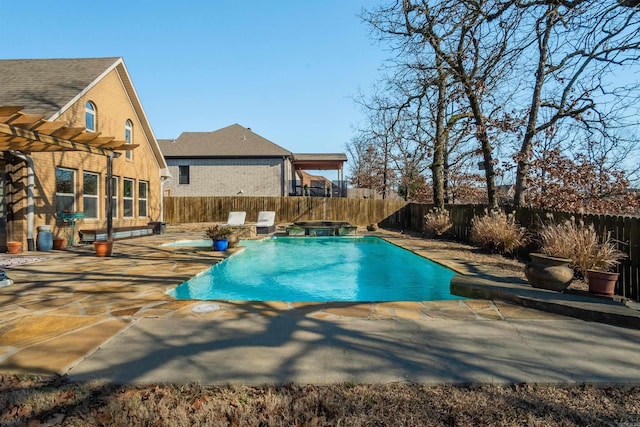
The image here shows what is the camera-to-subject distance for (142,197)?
648 inches

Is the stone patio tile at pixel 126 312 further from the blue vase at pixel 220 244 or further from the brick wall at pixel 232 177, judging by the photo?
the brick wall at pixel 232 177

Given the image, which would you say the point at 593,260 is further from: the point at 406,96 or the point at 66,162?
the point at 66,162

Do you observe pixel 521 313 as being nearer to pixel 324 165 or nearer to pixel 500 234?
pixel 500 234

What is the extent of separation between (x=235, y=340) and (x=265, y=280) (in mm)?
4997

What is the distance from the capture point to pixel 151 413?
2211mm

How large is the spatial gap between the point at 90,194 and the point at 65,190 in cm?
115

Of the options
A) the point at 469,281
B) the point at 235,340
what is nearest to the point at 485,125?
the point at 469,281

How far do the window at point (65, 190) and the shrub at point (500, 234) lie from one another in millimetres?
13105

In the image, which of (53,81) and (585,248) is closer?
(585,248)

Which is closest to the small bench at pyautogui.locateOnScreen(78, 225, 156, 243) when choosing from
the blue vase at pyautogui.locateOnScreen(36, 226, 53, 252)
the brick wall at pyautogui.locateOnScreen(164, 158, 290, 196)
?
the blue vase at pyautogui.locateOnScreen(36, 226, 53, 252)

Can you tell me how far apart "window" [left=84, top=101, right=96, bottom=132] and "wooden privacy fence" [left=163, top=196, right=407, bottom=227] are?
35.0ft

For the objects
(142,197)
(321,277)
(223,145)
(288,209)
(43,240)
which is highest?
(223,145)

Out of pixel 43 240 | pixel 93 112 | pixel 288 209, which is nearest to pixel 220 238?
pixel 43 240

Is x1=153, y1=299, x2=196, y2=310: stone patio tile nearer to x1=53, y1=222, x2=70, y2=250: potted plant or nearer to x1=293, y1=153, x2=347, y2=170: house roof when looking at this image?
x1=53, y1=222, x2=70, y2=250: potted plant
